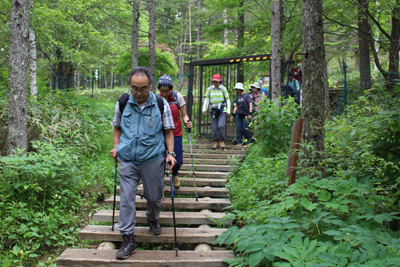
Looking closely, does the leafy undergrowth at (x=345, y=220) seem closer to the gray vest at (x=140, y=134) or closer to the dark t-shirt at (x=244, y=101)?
the gray vest at (x=140, y=134)

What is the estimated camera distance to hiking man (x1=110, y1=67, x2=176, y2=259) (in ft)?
10.9

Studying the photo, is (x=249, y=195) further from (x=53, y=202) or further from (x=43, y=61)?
(x=43, y=61)

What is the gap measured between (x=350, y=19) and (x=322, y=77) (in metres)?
9.03

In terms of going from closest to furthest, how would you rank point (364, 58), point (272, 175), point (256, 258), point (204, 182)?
point (256, 258), point (272, 175), point (204, 182), point (364, 58)

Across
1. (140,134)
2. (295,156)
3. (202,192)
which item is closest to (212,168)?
(202,192)

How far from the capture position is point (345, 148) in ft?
11.7

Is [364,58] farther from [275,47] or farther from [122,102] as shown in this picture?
[122,102]

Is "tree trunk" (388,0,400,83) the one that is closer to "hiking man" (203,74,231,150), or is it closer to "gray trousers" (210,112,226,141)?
"hiking man" (203,74,231,150)

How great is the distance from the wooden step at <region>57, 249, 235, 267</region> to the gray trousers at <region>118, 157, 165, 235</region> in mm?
322

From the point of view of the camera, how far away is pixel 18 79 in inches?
199

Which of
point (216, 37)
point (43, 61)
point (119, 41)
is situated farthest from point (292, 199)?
point (43, 61)

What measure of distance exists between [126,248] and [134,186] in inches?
28.4

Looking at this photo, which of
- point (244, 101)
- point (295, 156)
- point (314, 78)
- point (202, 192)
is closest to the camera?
point (295, 156)

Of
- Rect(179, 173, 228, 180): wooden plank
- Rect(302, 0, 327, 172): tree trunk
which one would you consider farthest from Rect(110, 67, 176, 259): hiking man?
Rect(179, 173, 228, 180): wooden plank
